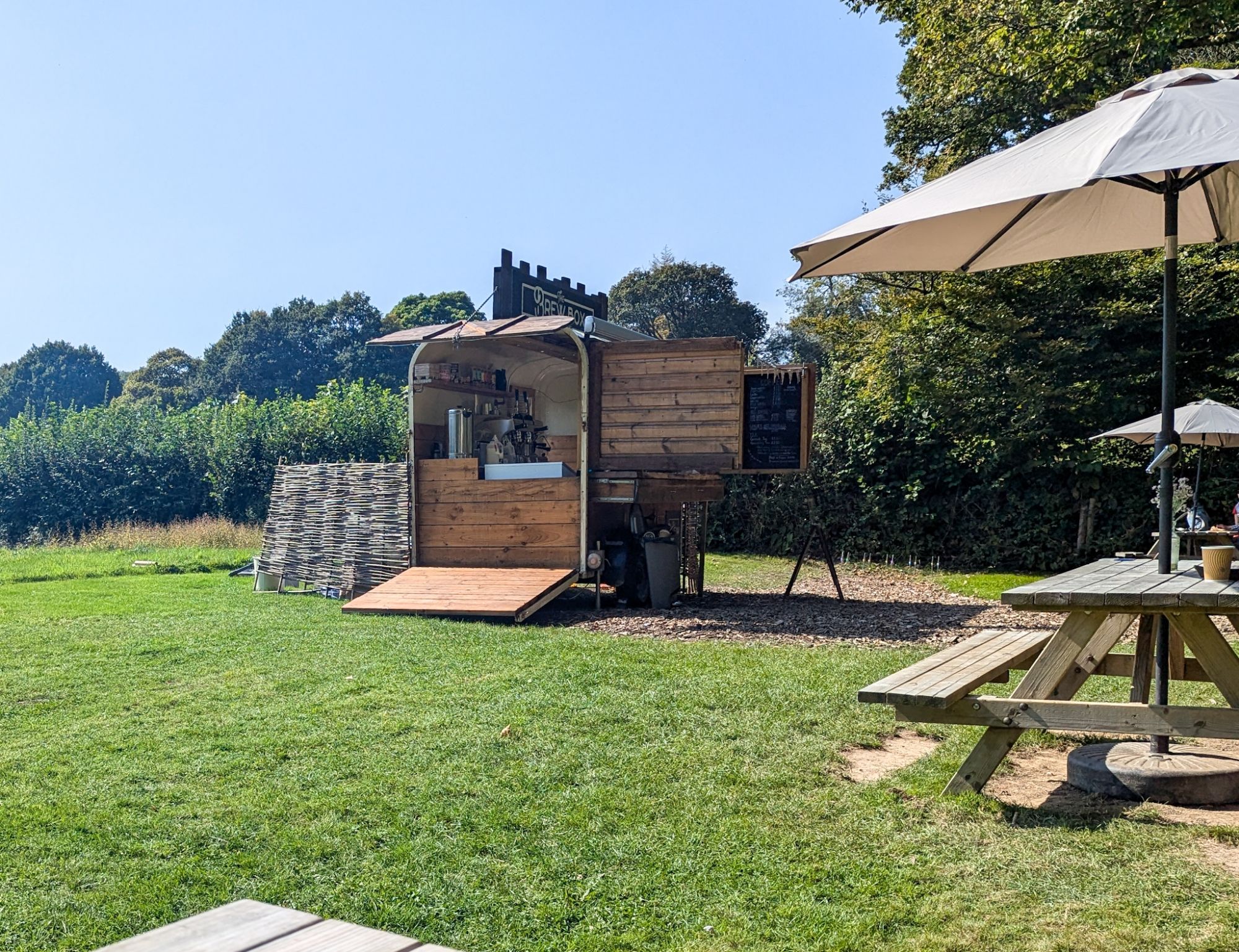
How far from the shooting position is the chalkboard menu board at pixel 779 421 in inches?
434

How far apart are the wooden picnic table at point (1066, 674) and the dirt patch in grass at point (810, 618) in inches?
166

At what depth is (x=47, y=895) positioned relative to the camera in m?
3.20

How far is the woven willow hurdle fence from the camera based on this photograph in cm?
1233

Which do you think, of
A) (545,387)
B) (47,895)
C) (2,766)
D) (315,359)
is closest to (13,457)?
(545,387)

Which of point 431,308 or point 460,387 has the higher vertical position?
point 431,308

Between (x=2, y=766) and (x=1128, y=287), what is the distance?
572 inches

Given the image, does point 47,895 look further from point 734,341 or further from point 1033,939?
point 734,341

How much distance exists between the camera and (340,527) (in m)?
12.8

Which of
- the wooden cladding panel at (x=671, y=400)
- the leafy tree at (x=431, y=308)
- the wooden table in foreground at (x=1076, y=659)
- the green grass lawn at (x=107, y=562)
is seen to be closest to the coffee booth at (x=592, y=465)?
the wooden cladding panel at (x=671, y=400)

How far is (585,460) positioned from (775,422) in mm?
2063

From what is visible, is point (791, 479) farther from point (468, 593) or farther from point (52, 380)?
point (52, 380)

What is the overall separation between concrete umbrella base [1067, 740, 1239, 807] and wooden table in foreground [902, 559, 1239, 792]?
0.86 feet

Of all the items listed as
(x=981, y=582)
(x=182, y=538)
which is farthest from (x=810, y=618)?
(x=182, y=538)

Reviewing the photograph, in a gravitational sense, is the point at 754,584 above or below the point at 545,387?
below
